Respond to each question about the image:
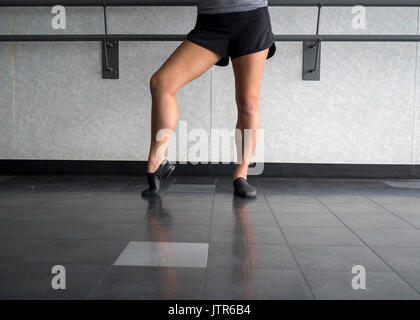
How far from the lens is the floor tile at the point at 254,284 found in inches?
30.0

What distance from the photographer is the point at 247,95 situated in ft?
5.85

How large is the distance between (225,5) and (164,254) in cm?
106

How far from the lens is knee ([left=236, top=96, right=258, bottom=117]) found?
5.89 ft

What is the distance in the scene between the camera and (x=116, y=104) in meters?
2.37

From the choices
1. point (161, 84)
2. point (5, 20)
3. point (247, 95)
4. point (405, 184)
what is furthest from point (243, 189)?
point (5, 20)

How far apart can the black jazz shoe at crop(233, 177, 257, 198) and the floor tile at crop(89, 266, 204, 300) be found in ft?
2.96

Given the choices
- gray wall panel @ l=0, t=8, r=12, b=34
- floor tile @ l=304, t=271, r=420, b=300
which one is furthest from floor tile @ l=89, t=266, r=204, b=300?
gray wall panel @ l=0, t=8, r=12, b=34

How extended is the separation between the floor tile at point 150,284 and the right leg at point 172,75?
2.89ft

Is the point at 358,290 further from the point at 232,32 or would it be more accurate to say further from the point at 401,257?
the point at 232,32

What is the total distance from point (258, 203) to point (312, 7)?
4.01 feet

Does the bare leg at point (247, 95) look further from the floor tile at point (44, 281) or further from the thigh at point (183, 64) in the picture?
the floor tile at point (44, 281)

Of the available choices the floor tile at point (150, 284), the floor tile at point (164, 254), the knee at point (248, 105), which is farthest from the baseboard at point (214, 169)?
the floor tile at point (150, 284)

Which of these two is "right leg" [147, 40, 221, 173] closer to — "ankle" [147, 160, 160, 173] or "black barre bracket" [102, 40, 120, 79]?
"ankle" [147, 160, 160, 173]

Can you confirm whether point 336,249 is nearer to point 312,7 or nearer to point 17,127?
point 312,7
